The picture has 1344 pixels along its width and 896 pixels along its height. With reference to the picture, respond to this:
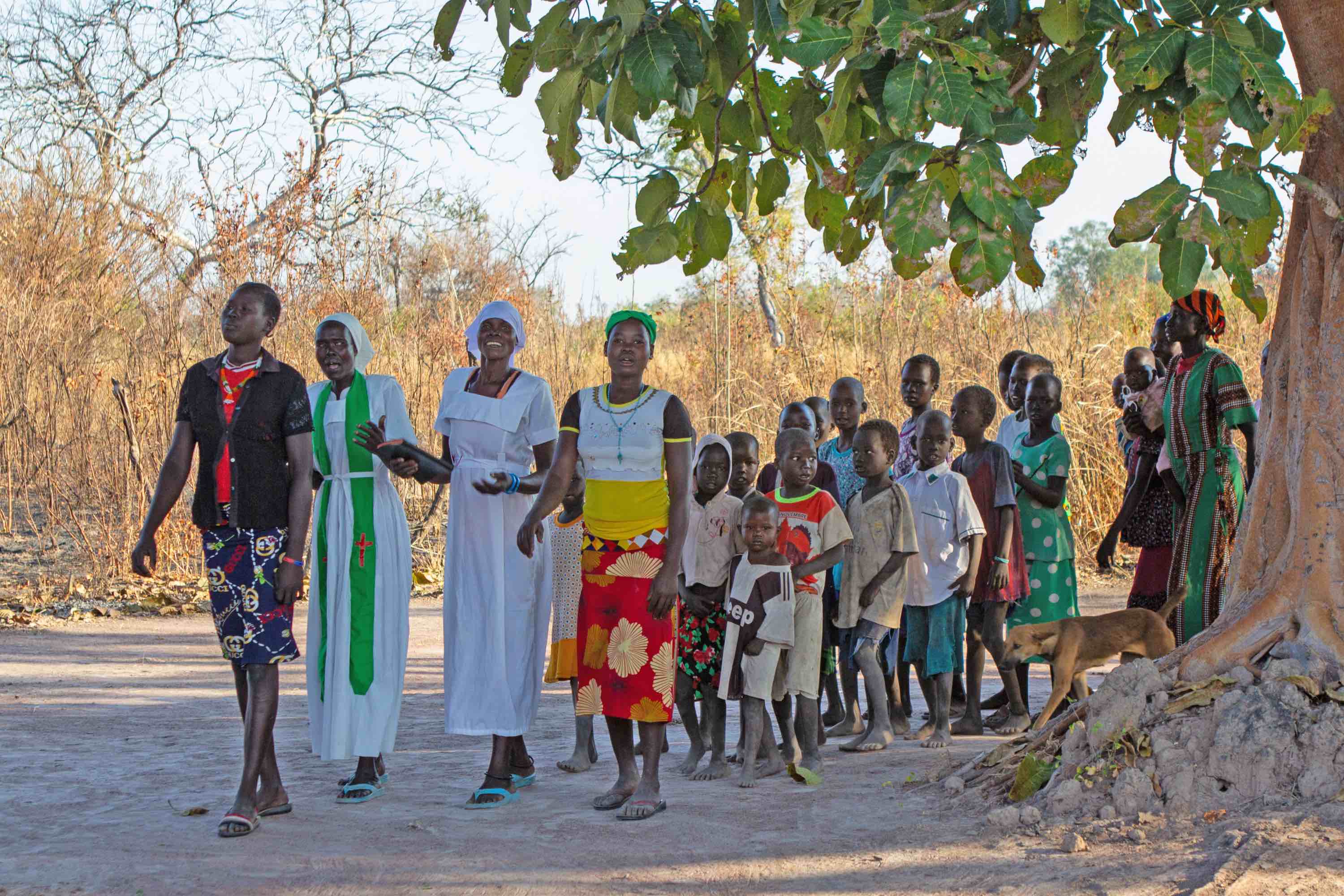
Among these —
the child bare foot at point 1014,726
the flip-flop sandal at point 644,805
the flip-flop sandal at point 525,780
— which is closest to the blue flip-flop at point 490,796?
the flip-flop sandal at point 525,780

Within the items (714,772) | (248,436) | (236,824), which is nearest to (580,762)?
(714,772)

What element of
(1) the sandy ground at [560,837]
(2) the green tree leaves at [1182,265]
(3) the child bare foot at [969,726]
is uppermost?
(2) the green tree leaves at [1182,265]

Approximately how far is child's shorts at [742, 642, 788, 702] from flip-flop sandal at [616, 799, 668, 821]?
607 mm

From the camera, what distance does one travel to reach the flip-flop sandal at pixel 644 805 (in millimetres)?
4242

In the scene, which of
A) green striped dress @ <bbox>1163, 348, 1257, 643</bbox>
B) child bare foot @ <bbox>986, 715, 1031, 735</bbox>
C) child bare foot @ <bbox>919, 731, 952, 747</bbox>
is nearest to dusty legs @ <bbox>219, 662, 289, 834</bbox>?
child bare foot @ <bbox>919, 731, 952, 747</bbox>

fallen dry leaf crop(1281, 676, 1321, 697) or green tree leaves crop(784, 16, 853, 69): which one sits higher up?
green tree leaves crop(784, 16, 853, 69)

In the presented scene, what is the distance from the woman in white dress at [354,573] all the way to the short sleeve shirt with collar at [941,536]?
7.34 feet

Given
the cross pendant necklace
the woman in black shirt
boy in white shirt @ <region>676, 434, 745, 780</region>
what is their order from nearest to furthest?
the woman in black shirt < the cross pendant necklace < boy in white shirt @ <region>676, 434, 745, 780</region>

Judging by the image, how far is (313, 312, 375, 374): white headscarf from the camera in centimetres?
475

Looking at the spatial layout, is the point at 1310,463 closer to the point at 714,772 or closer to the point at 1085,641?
the point at 1085,641

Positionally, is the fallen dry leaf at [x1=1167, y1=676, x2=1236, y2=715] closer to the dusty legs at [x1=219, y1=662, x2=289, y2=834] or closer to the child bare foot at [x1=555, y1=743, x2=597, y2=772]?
the child bare foot at [x1=555, y1=743, x2=597, y2=772]

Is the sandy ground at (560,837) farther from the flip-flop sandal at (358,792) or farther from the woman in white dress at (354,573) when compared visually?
the woman in white dress at (354,573)

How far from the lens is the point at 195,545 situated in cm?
1114

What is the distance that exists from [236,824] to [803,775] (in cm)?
199
